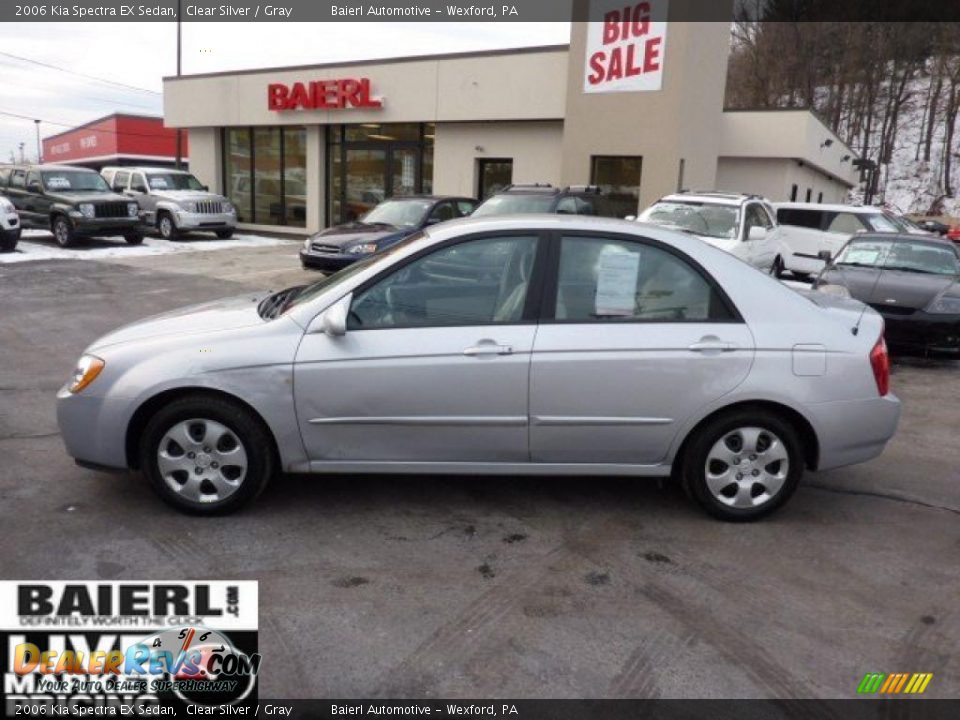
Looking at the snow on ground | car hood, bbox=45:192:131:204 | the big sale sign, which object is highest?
the big sale sign

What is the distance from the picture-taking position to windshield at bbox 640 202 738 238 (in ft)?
39.0

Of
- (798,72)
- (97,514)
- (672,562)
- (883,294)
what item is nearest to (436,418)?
(672,562)

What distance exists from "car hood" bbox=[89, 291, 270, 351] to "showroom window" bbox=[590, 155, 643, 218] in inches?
559

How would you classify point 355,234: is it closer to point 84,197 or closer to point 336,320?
point 84,197

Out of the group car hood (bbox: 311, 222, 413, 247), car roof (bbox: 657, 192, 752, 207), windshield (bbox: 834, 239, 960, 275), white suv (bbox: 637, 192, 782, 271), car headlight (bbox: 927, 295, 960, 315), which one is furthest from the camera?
car hood (bbox: 311, 222, 413, 247)

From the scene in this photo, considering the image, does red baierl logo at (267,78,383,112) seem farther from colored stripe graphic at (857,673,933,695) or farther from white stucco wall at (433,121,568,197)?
colored stripe graphic at (857,673,933,695)

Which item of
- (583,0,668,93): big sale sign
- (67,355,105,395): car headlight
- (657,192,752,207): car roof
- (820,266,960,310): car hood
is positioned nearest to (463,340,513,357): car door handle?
(67,355,105,395): car headlight

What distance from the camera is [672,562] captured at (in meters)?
3.96

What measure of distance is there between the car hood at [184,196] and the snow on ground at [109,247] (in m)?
1.06

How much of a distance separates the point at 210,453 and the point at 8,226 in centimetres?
Answer: 1496

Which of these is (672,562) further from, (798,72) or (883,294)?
(798,72)

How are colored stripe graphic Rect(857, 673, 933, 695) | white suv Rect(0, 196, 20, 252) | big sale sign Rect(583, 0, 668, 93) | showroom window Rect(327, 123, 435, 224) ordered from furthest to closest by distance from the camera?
showroom window Rect(327, 123, 435, 224), big sale sign Rect(583, 0, 668, 93), white suv Rect(0, 196, 20, 252), colored stripe graphic Rect(857, 673, 933, 695)

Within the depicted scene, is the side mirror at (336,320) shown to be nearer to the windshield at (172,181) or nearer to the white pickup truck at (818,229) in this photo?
the white pickup truck at (818,229)

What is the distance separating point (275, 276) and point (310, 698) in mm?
12319
